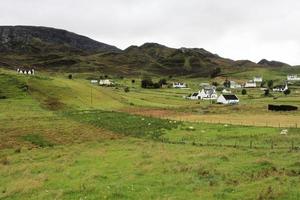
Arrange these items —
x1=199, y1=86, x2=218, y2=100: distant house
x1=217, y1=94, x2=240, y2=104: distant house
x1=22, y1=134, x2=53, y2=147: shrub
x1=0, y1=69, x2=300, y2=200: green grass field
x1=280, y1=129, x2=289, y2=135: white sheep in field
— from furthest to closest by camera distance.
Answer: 1. x1=199, y1=86, x2=218, y2=100: distant house
2. x1=217, y1=94, x2=240, y2=104: distant house
3. x1=280, y1=129, x2=289, y2=135: white sheep in field
4. x1=22, y1=134, x2=53, y2=147: shrub
5. x1=0, y1=69, x2=300, y2=200: green grass field

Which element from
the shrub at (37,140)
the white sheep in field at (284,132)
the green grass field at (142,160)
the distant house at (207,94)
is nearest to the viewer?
the green grass field at (142,160)

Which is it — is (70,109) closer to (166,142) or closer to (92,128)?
(92,128)

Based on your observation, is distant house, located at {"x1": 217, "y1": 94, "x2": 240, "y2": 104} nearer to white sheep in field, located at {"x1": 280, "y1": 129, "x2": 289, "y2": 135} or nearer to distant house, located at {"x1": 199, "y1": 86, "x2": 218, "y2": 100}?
distant house, located at {"x1": 199, "y1": 86, "x2": 218, "y2": 100}

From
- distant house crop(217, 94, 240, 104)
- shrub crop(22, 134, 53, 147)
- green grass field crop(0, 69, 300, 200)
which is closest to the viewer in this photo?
green grass field crop(0, 69, 300, 200)

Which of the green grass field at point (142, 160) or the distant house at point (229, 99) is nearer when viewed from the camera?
the green grass field at point (142, 160)

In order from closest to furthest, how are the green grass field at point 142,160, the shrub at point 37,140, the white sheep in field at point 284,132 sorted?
the green grass field at point 142,160 → the shrub at point 37,140 → the white sheep in field at point 284,132

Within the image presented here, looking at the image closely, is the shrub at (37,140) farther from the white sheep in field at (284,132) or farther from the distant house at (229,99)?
the distant house at (229,99)

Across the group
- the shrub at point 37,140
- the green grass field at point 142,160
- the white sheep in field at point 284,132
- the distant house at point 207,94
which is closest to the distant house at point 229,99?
the distant house at point 207,94

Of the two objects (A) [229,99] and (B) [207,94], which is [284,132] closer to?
(A) [229,99]

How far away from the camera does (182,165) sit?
34.5 metres

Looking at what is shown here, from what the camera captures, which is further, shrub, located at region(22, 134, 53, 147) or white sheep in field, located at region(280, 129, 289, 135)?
white sheep in field, located at region(280, 129, 289, 135)

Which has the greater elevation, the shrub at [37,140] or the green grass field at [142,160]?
the green grass field at [142,160]

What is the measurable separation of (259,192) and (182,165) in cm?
1070

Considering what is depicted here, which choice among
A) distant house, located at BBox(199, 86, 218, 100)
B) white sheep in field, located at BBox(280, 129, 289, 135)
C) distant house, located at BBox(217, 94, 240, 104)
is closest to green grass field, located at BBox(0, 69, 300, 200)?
white sheep in field, located at BBox(280, 129, 289, 135)
